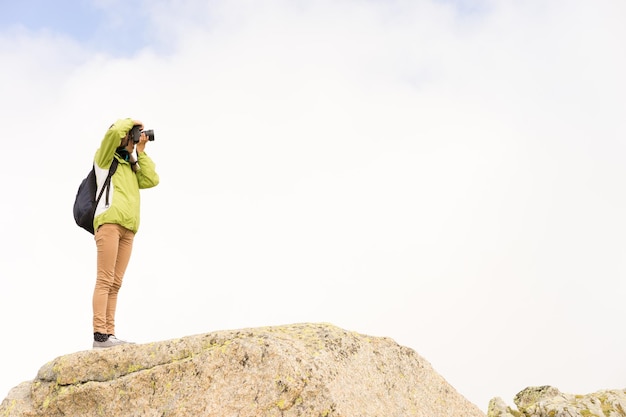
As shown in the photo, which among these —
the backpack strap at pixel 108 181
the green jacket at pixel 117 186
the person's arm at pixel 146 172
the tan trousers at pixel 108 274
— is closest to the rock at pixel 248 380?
the tan trousers at pixel 108 274

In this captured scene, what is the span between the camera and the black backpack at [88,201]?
37.8ft

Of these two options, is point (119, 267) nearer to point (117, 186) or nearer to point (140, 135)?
point (117, 186)

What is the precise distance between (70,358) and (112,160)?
406 centimetres

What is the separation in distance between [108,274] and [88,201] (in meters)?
1.45

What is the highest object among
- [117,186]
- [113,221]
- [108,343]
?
[117,186]

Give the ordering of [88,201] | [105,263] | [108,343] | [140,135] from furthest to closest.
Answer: [140,135]
[88,201]
[105,263]
[108,343]

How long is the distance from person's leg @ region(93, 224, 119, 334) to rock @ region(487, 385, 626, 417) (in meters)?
9.51

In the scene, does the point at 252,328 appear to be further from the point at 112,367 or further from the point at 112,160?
the point at 112,160

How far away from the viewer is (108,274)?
11281mm

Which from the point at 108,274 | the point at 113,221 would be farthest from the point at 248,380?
the point at 113,221

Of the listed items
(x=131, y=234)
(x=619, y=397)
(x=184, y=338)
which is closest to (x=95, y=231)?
(x=131, y=234)

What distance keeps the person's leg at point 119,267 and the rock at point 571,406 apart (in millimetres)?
9254

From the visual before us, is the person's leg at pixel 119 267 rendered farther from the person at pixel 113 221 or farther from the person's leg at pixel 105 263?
the person's leg at pixel 105 263

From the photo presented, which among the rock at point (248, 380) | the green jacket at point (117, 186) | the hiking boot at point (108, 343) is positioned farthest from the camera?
the green jacket at point (117, 186)
